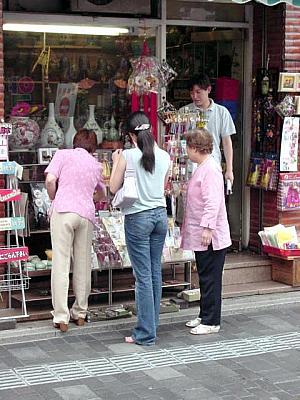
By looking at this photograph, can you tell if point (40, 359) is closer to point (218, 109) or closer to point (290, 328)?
point (290, 328)

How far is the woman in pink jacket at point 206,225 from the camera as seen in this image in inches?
284

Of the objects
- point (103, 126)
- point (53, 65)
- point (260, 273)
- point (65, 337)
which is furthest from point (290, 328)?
point (53, 65)

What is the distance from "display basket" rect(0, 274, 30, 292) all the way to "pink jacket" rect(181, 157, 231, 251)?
4.90ft

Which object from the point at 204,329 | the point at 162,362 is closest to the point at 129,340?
the point at 162,362

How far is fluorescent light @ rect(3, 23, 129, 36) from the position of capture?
336 inches

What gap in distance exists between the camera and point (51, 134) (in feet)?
28.0

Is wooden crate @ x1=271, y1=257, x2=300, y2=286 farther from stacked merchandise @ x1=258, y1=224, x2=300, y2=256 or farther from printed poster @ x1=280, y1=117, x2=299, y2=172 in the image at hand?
printed poster @ x1=280, y1=117, x2=299, y2=172

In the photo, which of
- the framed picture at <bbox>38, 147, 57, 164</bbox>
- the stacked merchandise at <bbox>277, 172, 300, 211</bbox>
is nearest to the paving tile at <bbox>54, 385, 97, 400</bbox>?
the framed picture at <bbox>38, 147, 57, 164</bbox>

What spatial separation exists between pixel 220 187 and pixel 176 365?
1608 mm

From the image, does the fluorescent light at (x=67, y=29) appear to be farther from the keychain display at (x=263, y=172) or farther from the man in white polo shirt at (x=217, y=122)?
the keychain display at (x=263, y=172)

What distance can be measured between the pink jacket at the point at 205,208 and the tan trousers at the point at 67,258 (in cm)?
88

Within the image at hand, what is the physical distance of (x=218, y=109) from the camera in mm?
8672

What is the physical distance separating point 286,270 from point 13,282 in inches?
119

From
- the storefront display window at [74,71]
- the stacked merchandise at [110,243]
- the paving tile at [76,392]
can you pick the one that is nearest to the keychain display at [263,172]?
the storefront display window at [74,71]
